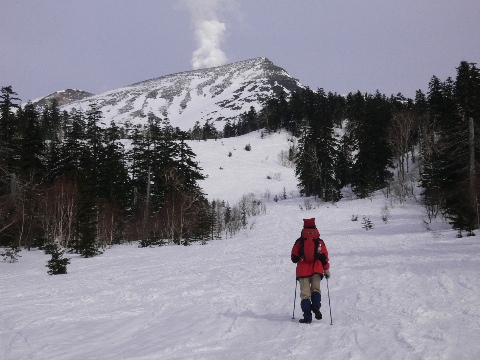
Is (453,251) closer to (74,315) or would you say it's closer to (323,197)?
(74,315)

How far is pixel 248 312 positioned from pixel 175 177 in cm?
2899

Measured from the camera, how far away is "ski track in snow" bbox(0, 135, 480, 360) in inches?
187

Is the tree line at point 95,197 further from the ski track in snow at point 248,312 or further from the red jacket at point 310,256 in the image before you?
the red jacket at point 310,256

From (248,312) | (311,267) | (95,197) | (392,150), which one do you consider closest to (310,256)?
(311,267)

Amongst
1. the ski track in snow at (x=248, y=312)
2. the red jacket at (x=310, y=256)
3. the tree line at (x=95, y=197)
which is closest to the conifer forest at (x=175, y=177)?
the tree line at (x=95, y=197)

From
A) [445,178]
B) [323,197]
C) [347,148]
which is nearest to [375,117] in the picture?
[347,148]

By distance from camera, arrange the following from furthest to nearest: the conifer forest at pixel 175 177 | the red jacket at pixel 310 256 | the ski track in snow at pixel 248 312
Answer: the conifer forest at pixel 175 177 → the red jacket at pixel 310 256 → the ski track in snow at pixel 248 312

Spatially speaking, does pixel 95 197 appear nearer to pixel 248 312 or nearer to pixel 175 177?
pixel 175 177

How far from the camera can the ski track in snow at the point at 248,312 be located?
475 centimetres

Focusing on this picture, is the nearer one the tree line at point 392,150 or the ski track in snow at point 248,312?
the ski track in snow at point 248,312

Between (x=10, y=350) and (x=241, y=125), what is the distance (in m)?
112

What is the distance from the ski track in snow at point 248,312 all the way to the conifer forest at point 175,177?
7116mm

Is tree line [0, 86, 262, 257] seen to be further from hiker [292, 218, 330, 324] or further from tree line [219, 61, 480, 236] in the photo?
hiker [292, 218, 330, 324]

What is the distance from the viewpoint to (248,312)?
6.95 m
